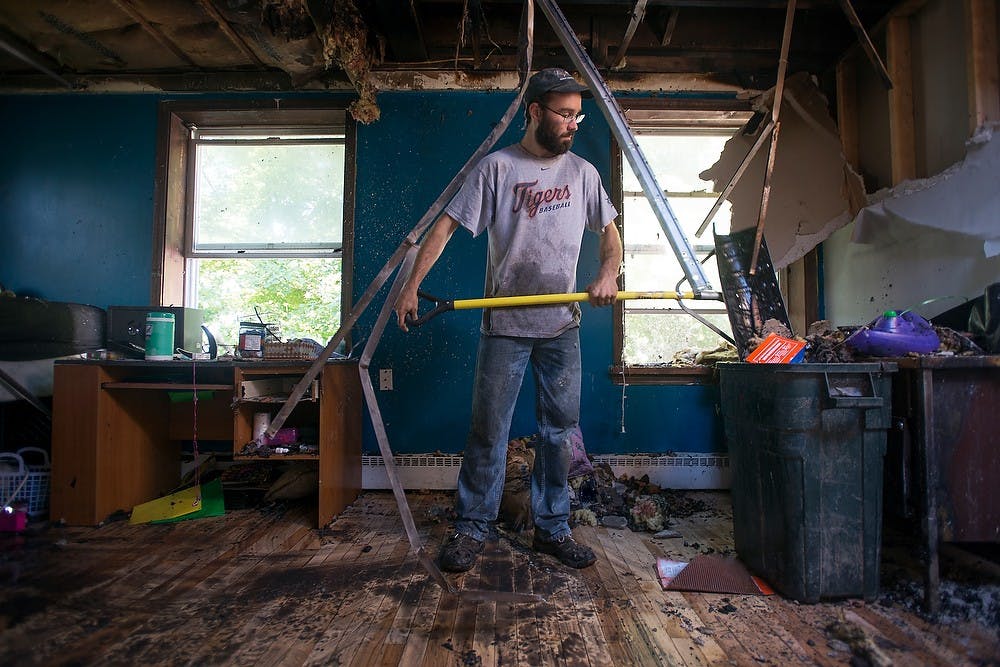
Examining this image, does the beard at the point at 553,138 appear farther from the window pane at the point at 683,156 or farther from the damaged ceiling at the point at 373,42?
the window pane at the point at 683,156

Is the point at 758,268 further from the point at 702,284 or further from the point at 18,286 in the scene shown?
the point at 18,286

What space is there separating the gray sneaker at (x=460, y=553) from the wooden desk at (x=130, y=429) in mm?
798

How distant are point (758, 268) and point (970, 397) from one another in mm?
1366

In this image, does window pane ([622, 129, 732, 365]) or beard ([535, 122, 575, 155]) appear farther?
window pane ([622, 129, 732, 365])

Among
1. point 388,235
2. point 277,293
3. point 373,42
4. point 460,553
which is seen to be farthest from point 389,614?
point 373,42

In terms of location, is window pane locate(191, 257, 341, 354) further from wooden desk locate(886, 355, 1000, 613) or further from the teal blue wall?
wooden desk locate(886, 355, 1000, 613)

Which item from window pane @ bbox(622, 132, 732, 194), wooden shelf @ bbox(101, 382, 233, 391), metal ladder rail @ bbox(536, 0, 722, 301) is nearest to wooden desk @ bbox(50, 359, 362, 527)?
wooden shelf @ bbox(101, 382, 233, 391)

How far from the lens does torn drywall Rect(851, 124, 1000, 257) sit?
2.01m

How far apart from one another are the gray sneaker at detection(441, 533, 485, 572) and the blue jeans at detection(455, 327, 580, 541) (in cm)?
3

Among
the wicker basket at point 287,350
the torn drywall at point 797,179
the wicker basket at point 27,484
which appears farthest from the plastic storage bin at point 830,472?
the wicker basket at point 27,484

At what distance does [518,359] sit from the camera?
6.73ft

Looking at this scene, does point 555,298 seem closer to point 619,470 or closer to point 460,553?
point 460,553

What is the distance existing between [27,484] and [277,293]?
1.58 m

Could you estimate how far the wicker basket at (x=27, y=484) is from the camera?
95.7 inches
